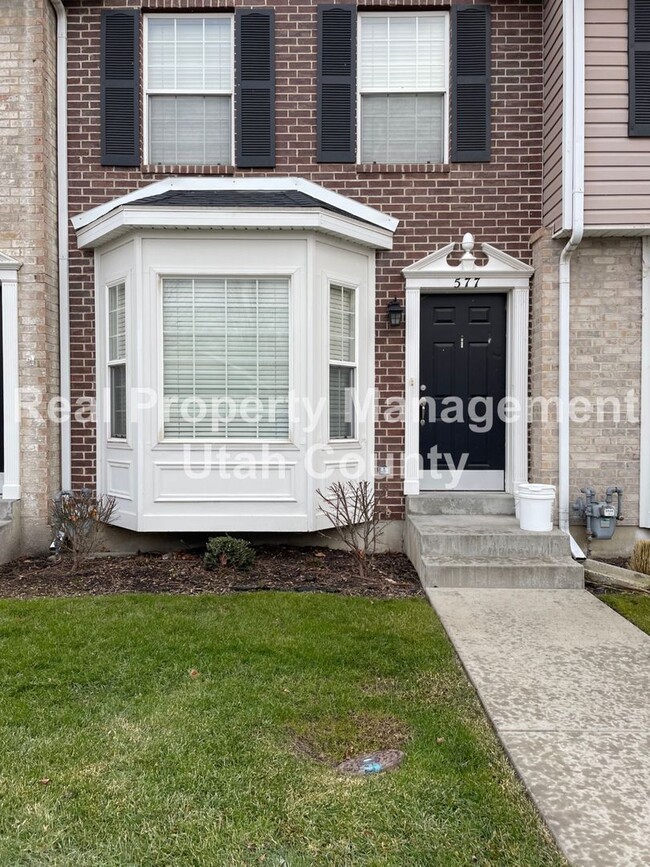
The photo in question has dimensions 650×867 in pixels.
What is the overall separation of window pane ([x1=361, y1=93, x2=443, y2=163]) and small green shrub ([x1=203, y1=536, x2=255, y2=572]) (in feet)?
13.8

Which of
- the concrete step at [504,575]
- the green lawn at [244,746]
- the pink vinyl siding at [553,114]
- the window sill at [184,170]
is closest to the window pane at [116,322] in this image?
the window sill at [184,170]

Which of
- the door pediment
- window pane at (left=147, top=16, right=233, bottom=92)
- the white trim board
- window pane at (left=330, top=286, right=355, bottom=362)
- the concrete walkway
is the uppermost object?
window pane at (left=147, top=16, right=233, bottom=92)

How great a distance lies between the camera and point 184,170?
617cm

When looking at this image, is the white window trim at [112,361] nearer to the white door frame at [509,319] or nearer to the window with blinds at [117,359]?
the window with blinds at [117,359]

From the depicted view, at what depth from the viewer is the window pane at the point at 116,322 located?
5.99 metres

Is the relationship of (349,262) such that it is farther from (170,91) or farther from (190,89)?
(170,91)

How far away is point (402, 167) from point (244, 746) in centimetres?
551

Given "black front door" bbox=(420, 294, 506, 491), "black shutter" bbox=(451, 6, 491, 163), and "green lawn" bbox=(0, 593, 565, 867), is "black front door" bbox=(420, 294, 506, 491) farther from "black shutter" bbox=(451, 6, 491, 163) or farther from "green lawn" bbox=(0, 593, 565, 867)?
"green lawn" bbox=(0, 593, 565, 867)

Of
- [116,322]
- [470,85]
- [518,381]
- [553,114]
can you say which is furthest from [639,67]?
[116,322]

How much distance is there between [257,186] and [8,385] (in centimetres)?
318

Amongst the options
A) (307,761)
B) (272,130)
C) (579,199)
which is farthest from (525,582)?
(272,130)

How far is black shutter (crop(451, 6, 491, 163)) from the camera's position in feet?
20.1

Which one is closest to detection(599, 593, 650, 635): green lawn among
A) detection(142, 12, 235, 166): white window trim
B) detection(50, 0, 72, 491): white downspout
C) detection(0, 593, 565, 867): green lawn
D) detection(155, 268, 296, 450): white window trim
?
detection(0, 593, 565, 867): green lawn

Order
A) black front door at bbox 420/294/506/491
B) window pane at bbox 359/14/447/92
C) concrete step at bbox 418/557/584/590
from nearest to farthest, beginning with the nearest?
concrete step at bbox 418/557/584/590
window pane at bbox 359/14/447/92
black front door at bbox 420/294/506/491
